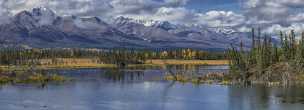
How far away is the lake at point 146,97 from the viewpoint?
325ft

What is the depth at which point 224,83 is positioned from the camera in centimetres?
15388

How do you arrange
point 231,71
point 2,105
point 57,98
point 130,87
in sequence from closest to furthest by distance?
point 2,105
point 57,98
point 130,87
point 231,71

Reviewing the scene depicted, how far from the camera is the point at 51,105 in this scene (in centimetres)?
9800

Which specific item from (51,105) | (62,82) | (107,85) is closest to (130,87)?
(107,85)

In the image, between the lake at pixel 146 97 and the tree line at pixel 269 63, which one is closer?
the lake at pixel 146 97

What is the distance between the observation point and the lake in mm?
99062

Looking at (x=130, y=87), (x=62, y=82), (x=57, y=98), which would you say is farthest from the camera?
(x=62, y=82)

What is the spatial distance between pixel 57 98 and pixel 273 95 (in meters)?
42.5

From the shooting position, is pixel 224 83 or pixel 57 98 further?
pixel 224 83

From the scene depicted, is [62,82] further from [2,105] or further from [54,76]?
[2,105]

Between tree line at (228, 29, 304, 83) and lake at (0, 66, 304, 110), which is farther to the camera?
tree line at (228, 29, 304, 83)

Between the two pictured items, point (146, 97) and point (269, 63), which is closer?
point (146, 97)

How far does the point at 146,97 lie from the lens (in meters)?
115

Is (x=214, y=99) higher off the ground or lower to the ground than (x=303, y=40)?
lower
